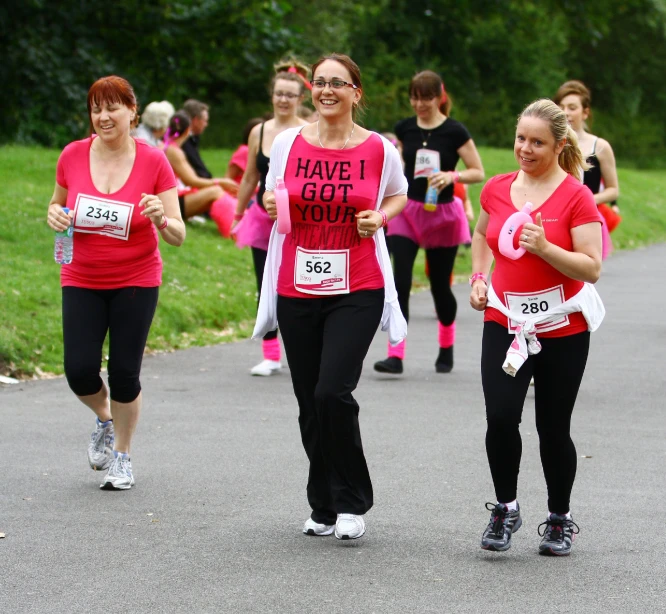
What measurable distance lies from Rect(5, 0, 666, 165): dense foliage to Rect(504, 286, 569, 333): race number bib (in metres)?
21.8

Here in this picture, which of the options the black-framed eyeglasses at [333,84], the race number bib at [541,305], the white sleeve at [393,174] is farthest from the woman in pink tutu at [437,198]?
the race number bib at [541,305]

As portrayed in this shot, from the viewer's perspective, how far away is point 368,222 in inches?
216

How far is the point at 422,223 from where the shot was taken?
9977 mm

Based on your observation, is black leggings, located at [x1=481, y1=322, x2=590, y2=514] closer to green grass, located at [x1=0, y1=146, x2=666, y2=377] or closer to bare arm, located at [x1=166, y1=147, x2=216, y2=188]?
green grass, located at [x1=0, y1=146, x2=666, y2=377]

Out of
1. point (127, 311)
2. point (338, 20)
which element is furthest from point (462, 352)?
point (338, 20)

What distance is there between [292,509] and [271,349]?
4061 millimetres

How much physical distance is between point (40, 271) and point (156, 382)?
121 inches

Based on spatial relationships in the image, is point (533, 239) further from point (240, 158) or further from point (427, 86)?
point (240, 158)

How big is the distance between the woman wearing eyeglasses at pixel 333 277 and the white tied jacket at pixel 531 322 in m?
0.64

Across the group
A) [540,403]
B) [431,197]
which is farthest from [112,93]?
[431,197]

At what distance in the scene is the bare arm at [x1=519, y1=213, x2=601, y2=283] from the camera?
4.99 metres

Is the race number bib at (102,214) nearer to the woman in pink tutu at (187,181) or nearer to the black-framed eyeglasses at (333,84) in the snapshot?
the black-framed eyeglasses at (333,84)

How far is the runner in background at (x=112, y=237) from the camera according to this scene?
635cm

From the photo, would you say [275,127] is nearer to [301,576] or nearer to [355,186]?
[355,186]
